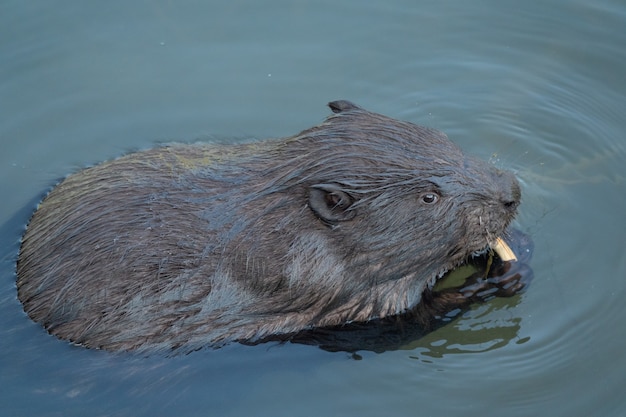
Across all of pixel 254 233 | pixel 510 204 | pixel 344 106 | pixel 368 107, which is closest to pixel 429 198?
pixel 510 204

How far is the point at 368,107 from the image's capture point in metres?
7.37

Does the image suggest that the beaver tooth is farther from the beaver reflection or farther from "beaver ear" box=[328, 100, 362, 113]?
"beaver ear" box=[328, 100, 362, 113]

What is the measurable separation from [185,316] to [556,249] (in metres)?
2.81

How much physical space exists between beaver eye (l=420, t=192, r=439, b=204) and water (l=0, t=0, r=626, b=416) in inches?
41.7

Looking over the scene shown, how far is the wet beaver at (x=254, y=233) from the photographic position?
488 centimetres

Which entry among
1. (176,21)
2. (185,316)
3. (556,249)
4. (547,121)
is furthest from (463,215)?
(176,21)

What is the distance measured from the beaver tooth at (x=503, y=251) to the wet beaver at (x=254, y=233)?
0.31 m

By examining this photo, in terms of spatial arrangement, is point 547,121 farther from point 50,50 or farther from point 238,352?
point 50,50

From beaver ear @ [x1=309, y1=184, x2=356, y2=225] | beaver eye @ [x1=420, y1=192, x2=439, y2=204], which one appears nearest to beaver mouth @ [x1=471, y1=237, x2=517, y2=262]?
beaver eye @ [x1=420, y1=192, x2=439, y2=204]

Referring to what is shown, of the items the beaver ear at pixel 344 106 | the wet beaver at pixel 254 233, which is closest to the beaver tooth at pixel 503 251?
the wet beaver at pixel 254 233

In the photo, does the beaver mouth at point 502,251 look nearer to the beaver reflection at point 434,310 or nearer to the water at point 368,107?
the beaver reflection at point 434,310

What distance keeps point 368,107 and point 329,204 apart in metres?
→ 2.48

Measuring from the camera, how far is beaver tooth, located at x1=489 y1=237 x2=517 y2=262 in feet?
18.8

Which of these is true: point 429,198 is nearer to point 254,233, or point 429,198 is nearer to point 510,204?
point 510,204
